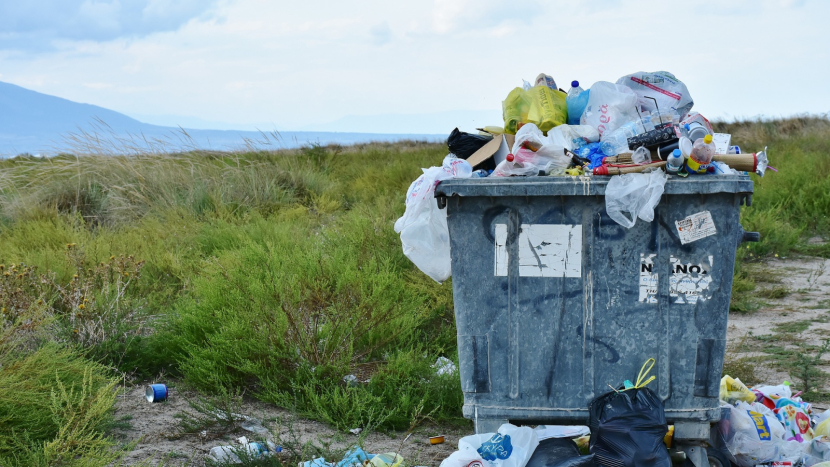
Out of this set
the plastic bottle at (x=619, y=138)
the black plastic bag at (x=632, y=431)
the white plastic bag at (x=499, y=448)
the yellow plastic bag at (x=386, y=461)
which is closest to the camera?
the black plastic bag at (x=632, y=431)

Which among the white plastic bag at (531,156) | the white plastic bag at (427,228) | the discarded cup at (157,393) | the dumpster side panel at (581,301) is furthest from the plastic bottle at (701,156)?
the discarded cup at (157,393)

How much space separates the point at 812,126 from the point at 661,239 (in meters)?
25.5

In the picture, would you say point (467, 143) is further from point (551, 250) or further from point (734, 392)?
point (734, 392)

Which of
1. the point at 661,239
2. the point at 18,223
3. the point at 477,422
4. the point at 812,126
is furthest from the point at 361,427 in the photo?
the point at 812,126

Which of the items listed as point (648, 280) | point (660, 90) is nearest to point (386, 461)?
point (648, 280)

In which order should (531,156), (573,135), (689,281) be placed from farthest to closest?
(573,135)
(531,156)
(689,281)

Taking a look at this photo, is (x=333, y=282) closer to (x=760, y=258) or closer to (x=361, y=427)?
(x=361, y=427)

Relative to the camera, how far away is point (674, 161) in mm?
2443

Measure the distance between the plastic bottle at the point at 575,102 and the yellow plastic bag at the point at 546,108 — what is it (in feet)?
0.07

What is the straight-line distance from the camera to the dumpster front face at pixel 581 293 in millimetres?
2469

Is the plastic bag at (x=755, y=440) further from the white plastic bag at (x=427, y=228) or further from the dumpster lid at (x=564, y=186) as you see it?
the white plastic bag at (x=427, y=228)

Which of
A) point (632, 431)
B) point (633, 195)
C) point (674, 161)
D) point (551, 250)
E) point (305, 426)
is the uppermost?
point (674, 161)

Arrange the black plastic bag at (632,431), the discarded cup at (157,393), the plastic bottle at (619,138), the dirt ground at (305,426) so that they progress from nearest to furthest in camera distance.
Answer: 1. the black plastic bag at (632,431)
2. the plastic bottle at (619,138)
3. the dirt ground at (305,426)
4. the discarded cup at (157,393)

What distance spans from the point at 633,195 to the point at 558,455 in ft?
3.22
